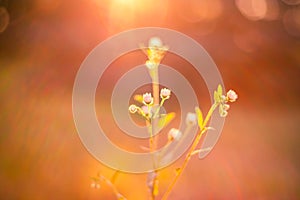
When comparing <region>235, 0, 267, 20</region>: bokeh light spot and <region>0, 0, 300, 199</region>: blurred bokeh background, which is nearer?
<region>0, 0, 300, 199</region>: blurred bokeh background

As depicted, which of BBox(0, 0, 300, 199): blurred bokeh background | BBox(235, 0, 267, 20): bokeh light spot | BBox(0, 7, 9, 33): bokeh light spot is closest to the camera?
BBox(0, 0, 300, 199): blurred bokeh background

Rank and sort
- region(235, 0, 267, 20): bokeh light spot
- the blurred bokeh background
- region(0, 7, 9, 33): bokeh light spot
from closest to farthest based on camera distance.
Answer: the blurred bokeh background < region(0, 7, 9, 33): bokeh light spot < region(235, 0, 267, 20): bokeh light spot

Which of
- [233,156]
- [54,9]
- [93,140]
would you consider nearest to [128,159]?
[93,140]

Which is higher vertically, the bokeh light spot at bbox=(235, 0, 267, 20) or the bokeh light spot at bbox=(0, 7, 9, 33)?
the bokeh light spot at bbox=(235, 0, 267, 20)

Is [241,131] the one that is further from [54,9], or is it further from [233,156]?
[54,9]

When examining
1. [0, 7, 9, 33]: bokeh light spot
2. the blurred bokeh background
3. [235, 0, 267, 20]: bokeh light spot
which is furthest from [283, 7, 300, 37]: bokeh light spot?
[0, 7, 9, 33]: bokeh light spot

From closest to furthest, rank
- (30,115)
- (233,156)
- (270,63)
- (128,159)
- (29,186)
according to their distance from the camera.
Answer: (128,159)
(29,186)
(30,115)
(233,156)
(270,63)

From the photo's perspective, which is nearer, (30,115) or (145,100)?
(145,100)

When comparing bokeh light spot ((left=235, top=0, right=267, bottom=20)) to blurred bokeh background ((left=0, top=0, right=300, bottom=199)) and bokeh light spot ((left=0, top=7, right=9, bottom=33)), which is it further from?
bokeh light spot ((left=0, top=7, right=9, bottom=33))

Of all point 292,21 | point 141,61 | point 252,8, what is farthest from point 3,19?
point 292,21
